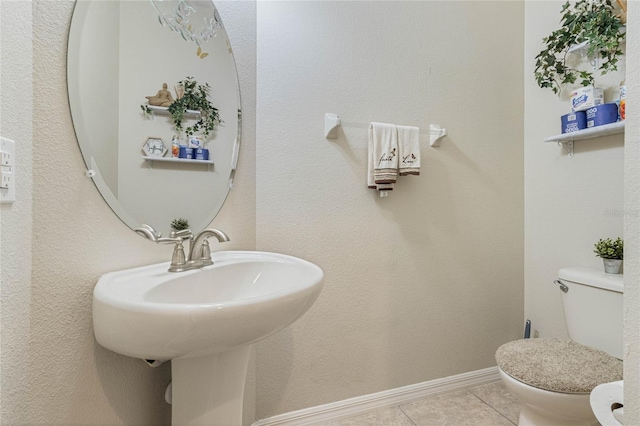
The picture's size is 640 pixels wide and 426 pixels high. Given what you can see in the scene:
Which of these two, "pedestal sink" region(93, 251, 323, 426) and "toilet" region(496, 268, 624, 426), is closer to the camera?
"pedestal sink" region(93, 251, 323, 426)

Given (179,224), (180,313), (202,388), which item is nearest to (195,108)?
(179,224)

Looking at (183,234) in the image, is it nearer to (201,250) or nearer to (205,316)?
(201,250)

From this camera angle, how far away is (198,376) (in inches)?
34.7

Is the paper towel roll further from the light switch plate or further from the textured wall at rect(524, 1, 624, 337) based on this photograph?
the textured wall at rect(524, 1, 624, 337)

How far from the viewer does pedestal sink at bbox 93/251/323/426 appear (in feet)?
2.02

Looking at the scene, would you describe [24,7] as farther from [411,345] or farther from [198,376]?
[411,345]

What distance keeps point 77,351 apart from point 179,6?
115cm

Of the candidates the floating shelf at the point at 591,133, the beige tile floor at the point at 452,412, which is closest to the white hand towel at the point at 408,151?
the floating shelf at the point at 591,133

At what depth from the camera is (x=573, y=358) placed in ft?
3.71

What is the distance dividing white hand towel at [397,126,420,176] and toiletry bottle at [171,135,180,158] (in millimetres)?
977

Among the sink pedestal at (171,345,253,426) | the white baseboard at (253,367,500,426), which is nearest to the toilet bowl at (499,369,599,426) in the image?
the white baseboard at (253,367,500,426)

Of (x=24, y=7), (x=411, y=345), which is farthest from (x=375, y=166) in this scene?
(x=24, y=7)

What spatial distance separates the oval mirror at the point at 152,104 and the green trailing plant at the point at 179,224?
1cm

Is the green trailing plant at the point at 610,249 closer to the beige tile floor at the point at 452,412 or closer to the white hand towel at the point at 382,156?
the beige tile floor at the point at 452,412
